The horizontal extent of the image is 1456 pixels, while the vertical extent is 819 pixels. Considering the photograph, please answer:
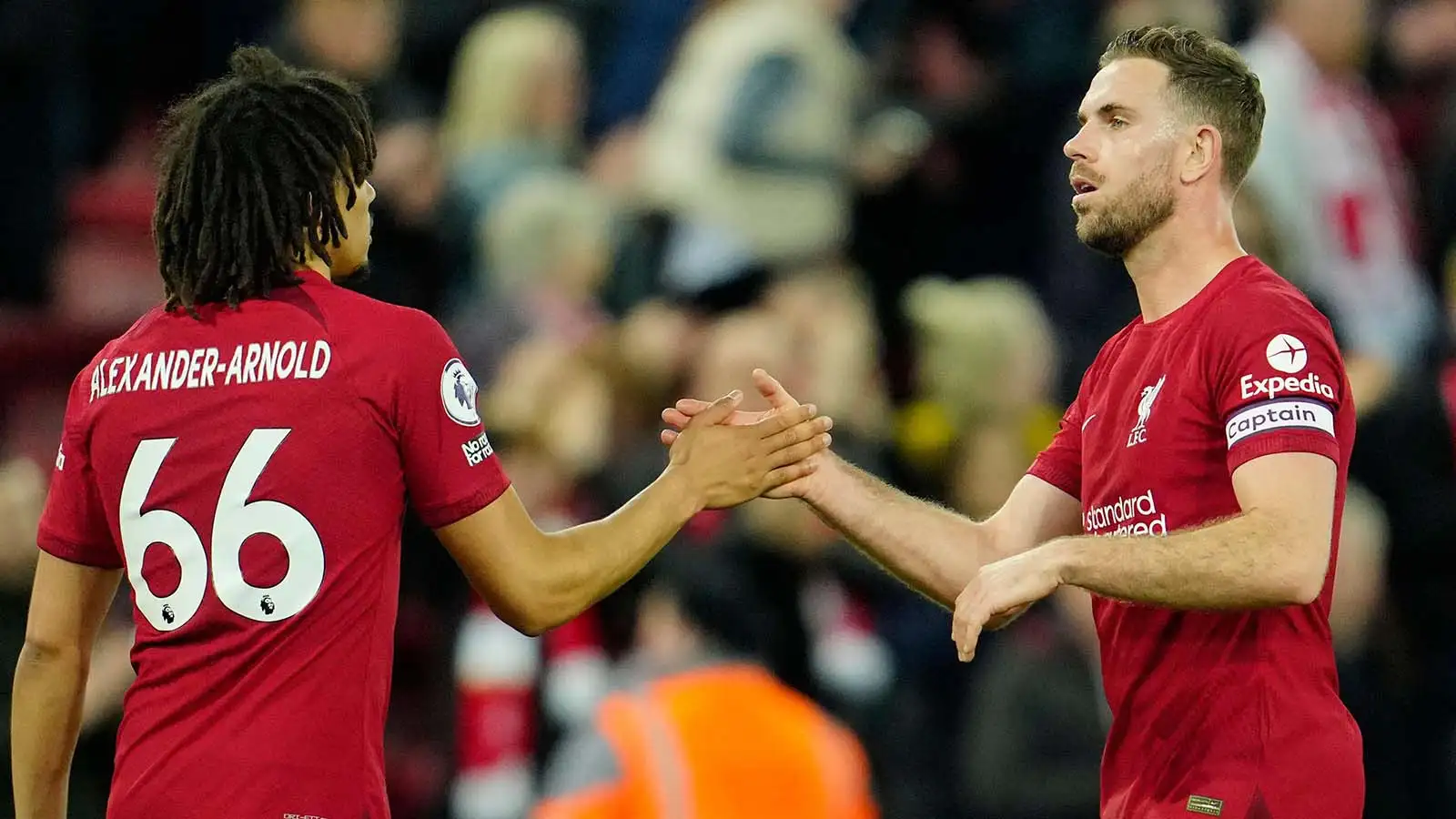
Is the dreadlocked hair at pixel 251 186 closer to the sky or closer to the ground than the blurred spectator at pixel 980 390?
closer to the sky

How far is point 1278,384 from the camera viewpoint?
13.7 ft

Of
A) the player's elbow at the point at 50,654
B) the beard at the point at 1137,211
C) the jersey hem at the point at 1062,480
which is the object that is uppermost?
the beard at the point at 1137,211

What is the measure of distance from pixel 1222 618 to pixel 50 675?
2329mm

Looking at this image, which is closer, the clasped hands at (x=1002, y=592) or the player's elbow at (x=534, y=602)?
the clasped hands at (x=1002, y=592)

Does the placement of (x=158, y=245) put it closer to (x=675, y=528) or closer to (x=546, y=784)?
(x=675, y=528)

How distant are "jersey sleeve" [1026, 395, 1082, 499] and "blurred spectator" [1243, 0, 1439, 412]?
12.0 ft

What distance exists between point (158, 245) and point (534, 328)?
4449 millimetres

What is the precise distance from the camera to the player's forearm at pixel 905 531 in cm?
501

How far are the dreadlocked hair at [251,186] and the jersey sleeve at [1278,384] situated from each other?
5.79 feet

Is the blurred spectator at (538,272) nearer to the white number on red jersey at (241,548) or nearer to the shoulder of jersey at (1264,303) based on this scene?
the shoulder of jersey at (1264,303)

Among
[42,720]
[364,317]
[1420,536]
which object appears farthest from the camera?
[1420,536]

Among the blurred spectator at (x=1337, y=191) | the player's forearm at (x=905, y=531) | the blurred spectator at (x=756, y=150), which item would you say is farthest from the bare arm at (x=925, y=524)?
the blurred spectator at (x=756, y=150)

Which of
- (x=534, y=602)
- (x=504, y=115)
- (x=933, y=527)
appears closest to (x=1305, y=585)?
(x=933, y=527)

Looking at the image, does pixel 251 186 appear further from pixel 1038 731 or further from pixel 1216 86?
pixel 1038 731
